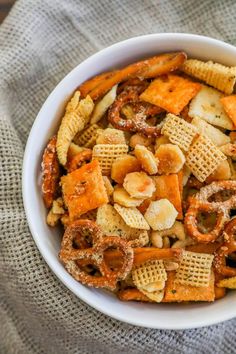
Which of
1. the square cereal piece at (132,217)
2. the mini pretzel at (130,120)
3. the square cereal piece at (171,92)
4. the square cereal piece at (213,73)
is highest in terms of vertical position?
the square cereal piece at (213,73)

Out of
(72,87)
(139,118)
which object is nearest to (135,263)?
(139,118)

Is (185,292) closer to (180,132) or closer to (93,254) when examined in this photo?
(93,254)

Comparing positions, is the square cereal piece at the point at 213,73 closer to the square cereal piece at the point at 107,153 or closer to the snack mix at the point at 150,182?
the snack mix at the point at 150,182

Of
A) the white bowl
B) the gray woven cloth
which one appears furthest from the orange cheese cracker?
the gray woven cloth

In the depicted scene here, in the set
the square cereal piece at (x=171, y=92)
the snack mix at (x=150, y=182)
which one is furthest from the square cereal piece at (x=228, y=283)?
the square cereal piece at (x=171, y=92)

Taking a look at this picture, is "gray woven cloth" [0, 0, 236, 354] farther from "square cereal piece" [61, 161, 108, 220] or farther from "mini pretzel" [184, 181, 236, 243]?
"mini pretzel" [184, 181, 236, 243]
